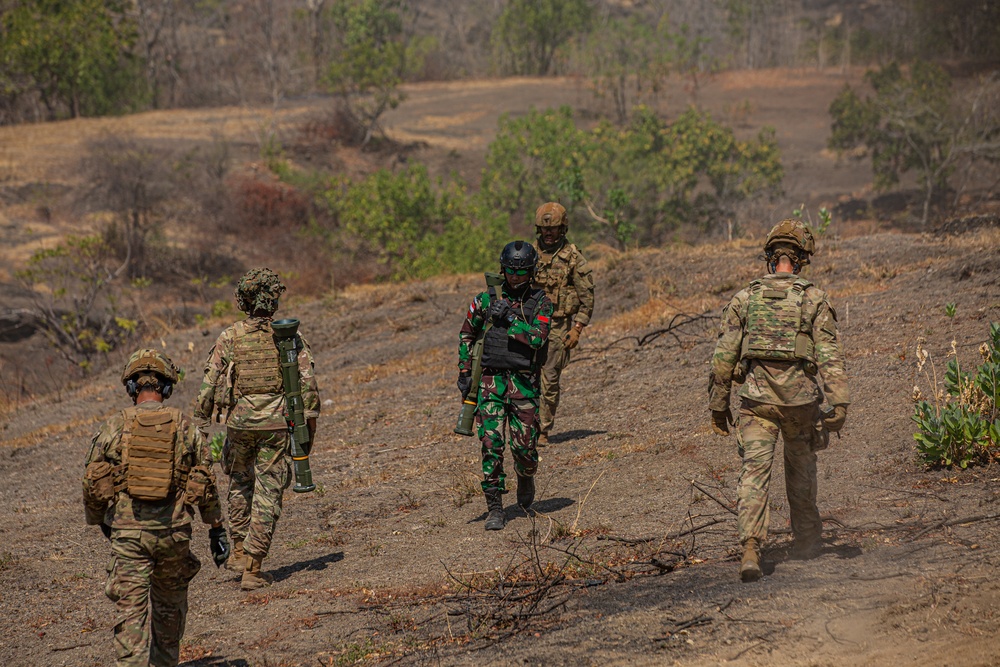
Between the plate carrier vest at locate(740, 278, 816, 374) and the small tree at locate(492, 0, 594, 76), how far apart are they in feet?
190

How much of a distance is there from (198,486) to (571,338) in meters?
4.60

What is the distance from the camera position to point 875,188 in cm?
3919

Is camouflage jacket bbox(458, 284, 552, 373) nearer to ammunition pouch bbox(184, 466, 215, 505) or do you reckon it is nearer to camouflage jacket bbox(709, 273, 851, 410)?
camouflage jacket bbox(709, 273, 851, 410)

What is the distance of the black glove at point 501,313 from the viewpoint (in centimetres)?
719

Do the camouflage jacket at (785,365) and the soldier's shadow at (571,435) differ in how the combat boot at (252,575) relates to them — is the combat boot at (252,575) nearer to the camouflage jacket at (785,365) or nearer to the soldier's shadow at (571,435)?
the camouflage jacket at (785,365)

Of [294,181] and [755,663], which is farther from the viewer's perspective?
[294,181]

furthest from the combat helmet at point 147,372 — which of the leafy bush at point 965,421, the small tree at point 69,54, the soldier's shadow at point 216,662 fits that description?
the small tree at point 69,54

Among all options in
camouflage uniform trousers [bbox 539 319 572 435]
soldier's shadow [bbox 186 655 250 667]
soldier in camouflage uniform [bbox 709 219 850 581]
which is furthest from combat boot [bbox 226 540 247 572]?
soldier in camouflage uniform [bbox 709 219 850 581]

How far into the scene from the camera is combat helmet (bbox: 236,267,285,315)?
680 centimetres

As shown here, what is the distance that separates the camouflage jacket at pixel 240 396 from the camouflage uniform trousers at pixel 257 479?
0.28 feet

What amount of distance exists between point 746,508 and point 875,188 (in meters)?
36.4

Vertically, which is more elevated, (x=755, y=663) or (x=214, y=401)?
(x=214, y=401)

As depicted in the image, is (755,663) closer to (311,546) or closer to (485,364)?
(485,364)

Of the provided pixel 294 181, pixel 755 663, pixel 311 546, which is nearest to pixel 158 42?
pixel 294 181
